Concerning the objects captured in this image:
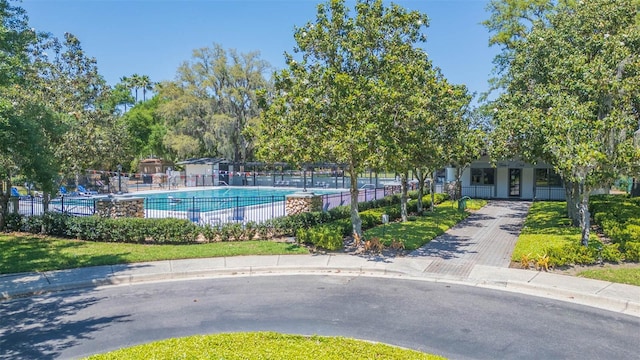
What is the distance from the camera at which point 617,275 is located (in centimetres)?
1032

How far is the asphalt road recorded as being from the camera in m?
6.74

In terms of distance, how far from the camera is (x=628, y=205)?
18.4 m

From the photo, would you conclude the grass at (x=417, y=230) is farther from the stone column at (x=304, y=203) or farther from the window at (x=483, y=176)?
the window at (x=483, y=176)

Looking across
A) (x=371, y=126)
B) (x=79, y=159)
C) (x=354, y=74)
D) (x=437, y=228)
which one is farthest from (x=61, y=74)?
(x=437, y=228)

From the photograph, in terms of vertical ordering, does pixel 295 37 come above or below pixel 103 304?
above

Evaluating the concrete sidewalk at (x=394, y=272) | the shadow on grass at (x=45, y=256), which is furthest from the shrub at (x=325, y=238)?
the shadow on grass at (x=45, y=256)

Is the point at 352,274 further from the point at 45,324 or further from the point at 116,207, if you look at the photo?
the point at 116,207

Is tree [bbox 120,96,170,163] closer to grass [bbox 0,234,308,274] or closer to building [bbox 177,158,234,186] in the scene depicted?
building [bbox 177,158,234,186]

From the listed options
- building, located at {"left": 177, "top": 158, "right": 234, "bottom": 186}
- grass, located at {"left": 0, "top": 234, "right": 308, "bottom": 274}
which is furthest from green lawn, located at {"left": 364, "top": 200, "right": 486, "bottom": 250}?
building, located at {"left": 177, "top": 158, "right": 234, "bottom": 186}

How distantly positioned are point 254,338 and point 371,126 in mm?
6758

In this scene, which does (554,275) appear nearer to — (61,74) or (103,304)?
(103,304)

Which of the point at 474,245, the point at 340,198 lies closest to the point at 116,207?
the point at 340,198

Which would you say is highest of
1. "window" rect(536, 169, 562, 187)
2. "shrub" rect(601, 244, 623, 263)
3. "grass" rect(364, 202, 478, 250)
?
"window" rect(536, 169, 562, 187)

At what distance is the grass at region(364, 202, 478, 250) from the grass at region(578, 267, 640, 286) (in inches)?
194
